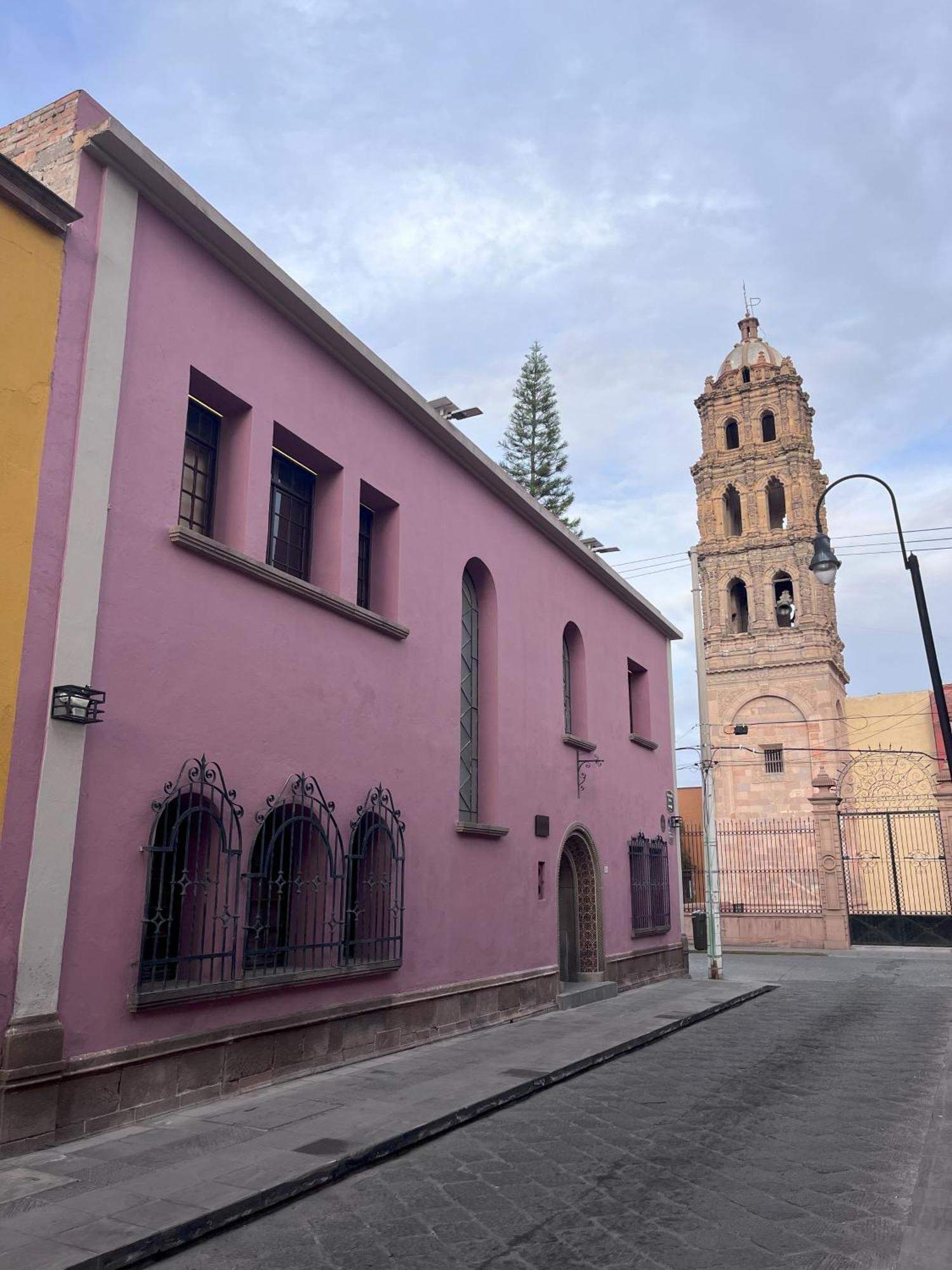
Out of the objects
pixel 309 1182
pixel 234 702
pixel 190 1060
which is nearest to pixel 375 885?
pixel 234 702

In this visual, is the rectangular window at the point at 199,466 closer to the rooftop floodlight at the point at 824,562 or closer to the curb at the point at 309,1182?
the curb at the point at 309,1182

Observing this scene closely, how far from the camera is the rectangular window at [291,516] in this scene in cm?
998

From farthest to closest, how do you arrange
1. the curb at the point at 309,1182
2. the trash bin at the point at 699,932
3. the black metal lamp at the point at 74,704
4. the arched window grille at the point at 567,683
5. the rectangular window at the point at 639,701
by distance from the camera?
the trash bin at the point at 699,932, the rectangular window at the point at 639,701, the arched window grille at the point at 567,683, the black metal lamp at the point at 74,704, the curb at the point at 309,1182

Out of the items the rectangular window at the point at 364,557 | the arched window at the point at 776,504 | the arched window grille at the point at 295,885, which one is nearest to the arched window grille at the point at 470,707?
the rectangular window at the point at 364,557

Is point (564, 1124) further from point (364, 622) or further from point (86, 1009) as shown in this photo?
point (364, 622)

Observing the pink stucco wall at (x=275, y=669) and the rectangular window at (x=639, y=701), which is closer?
the pink stucco wall at (x=275, y=669)

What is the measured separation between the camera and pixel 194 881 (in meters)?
7.65

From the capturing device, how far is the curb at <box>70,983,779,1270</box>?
4664 mm

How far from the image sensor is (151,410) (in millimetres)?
8078

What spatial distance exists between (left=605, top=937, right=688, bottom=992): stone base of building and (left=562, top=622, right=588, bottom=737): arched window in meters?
3.95

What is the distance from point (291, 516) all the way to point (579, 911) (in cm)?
907

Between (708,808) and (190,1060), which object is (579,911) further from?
(190,1060)

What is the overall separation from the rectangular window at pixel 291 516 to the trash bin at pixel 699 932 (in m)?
19.3

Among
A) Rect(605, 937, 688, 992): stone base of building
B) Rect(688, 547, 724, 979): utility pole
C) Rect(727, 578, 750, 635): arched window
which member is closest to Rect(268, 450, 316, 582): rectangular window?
Rect(605, 937, 688, 992): stone base of building
